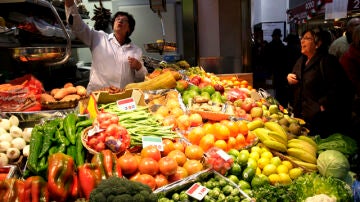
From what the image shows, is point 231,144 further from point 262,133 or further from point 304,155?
point 304,155

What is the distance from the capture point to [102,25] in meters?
7.01

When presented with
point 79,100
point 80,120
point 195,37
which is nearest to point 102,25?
point 195,37

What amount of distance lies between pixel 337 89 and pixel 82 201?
3.85 m

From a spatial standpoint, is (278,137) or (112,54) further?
(112,54)

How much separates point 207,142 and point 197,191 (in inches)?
25.1

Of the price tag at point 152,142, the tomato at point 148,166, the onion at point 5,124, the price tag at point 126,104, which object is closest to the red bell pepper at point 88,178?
the tomato at point 148,166

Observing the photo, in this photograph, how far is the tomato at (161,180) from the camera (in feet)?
7.04

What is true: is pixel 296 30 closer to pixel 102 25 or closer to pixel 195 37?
pixel 195 37

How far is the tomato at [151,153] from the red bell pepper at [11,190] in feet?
2.61

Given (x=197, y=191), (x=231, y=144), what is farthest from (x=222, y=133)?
(x=197, y=191)

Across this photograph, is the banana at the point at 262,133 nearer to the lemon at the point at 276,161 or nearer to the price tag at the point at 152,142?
the lemon at the point at 276,161

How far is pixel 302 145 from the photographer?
8.99 ft

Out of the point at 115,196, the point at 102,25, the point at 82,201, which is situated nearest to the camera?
the point at 115,196

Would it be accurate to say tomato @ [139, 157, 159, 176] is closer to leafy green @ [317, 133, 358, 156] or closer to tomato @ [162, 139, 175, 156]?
tomato @ [162, 139, 175, 156]
